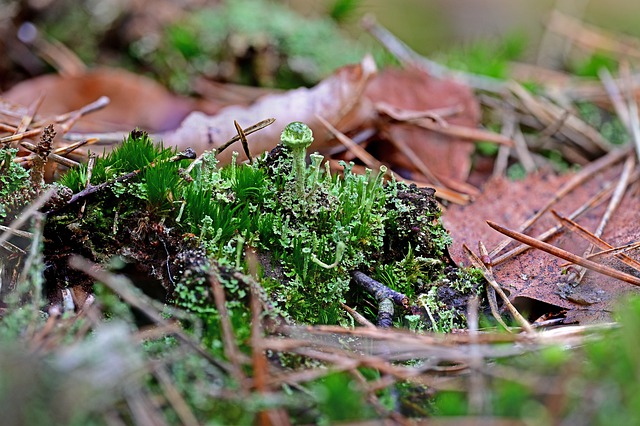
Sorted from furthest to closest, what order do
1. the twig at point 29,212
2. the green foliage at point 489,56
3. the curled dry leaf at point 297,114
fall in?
the green foliage at point 489,56 → the curled dry leaf at point 297,114 → the twig at point 29,212

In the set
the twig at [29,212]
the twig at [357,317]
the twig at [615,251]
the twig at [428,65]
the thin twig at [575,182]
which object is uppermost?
the twig at [428,65]

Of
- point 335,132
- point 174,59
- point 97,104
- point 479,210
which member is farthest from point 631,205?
point 174,59

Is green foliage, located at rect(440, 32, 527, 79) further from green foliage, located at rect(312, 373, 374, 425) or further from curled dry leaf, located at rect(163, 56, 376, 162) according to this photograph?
green foliage, located at rect(312, 373, 374, 425)

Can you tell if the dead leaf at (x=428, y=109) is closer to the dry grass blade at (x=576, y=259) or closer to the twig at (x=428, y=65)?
the twig at (x=428, y=65)

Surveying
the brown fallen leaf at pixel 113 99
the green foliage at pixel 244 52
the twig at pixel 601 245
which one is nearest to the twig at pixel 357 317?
the twig at pixel 601 245

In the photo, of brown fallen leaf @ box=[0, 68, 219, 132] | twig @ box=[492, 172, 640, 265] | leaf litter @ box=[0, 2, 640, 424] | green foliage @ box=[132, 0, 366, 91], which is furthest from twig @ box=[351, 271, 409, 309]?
green foliage @ box=[132, 0, 366, 91]

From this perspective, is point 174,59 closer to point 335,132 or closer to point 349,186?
point 335,132

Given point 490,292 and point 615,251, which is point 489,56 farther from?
point 490,292
